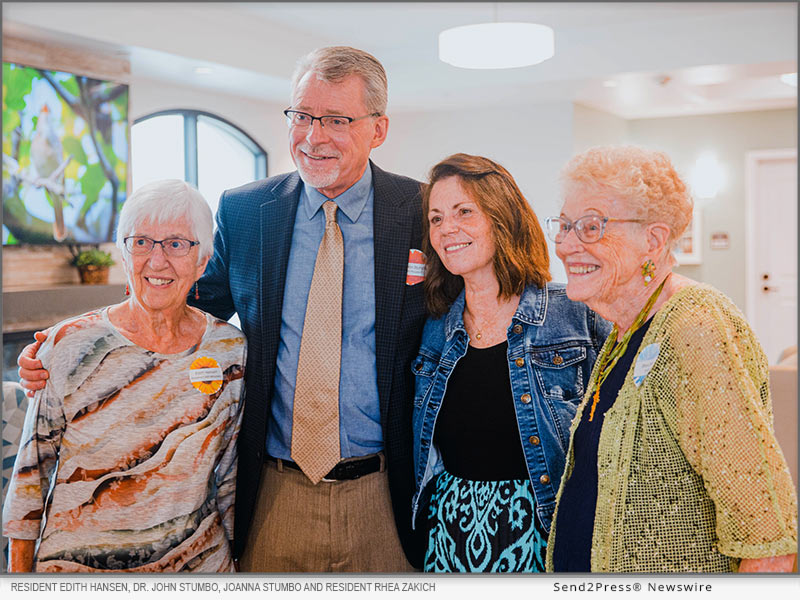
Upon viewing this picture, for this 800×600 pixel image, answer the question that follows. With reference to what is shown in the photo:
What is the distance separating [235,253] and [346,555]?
846 mm

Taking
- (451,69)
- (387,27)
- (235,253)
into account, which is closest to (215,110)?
(451,69)

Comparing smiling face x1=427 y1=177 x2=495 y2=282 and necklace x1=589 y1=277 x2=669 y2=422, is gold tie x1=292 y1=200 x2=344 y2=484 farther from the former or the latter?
necklace x1=589 y1=277 x2=669 y2=422

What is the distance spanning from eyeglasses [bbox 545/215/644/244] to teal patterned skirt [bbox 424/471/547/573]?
1.97 ft

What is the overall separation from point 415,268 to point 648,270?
63 centimetres

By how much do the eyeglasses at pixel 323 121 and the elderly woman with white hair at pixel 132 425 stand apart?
0.31 meters

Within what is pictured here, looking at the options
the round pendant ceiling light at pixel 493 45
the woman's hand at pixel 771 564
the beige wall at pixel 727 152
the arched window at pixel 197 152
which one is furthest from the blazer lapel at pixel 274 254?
the beige wall at pixel 727 152

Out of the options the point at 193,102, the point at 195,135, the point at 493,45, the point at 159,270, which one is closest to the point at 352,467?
the point at 159,270

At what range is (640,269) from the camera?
1564 millimetres

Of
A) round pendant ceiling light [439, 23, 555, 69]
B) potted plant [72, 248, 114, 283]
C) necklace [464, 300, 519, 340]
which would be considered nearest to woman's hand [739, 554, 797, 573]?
necklace [464, 300, 519, 340]

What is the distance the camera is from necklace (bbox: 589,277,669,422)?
60.2 inches

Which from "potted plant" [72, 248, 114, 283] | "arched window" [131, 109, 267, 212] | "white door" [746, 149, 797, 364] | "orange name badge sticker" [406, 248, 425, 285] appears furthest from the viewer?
"white door" [746, 149, 797, 364]

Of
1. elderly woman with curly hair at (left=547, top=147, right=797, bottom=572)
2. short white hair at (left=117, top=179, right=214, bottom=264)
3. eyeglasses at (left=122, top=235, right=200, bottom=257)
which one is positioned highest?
short white hair at (left=117, top=179, right=214, bottom=264)

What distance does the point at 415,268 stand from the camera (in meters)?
1.96

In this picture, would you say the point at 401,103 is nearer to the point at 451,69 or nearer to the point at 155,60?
the point at 451,69
